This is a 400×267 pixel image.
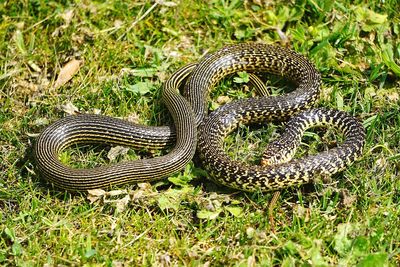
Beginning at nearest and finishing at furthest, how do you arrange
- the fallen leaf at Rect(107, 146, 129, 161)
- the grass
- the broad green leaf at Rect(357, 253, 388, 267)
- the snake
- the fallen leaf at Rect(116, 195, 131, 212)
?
1. the broad green leaf at Rect(357, 253, 388, 267)
2. the grass
3. the fallen leaf at Rect(116, 195, 131, 212)
4. the snake
5. the fallen leaf at Rect(107, 146, 129, 161)

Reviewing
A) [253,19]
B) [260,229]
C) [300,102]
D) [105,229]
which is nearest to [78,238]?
[105,229]

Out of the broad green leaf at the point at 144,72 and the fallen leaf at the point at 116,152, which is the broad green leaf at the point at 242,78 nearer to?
the broad green leaf at the point at 144,72

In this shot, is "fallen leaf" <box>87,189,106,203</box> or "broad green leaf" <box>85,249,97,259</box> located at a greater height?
"fallen leaf" <box>87,189,106,203</box>

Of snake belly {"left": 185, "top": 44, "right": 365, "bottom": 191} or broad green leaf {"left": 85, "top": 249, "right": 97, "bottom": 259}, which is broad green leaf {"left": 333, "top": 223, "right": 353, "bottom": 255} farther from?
broad green leaf {"left": 85, "top": 249, "right": 97, "bottom": 259}

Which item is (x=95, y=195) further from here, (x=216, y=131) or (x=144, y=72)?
(x=144, y=72)

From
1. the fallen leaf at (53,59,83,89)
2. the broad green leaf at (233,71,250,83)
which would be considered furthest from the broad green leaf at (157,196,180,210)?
the fallen leaf at (53,59,83,89)

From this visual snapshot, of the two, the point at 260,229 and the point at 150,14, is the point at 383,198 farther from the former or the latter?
the point at 150,14

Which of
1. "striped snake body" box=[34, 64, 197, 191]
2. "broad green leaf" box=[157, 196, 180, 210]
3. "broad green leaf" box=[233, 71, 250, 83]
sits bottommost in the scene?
"broad green leaf" box=[157, 196, 180, 210]
